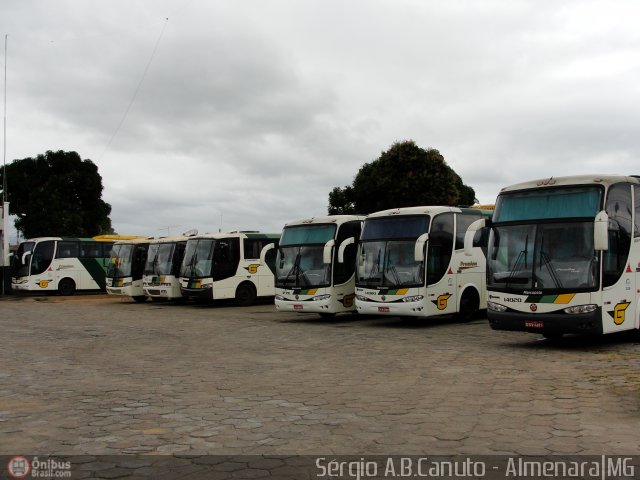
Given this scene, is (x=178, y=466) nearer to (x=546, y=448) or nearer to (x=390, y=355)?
(x=546, y=448)

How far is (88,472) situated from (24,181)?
52.4m

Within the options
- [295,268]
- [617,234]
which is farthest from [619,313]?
[295,268]

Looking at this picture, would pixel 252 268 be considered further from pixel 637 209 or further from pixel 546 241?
pixel 637 209

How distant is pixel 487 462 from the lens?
18.4ft

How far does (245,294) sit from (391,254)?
11329 millimetres

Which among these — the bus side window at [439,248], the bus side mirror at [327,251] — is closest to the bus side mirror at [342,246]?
the bus side mirror at [327,251]

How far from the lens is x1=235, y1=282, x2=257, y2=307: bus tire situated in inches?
1093

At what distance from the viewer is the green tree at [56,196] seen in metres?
51.6

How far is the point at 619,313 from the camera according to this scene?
1283 cm

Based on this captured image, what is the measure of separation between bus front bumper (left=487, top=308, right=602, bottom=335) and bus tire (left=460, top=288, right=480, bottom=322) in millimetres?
5287

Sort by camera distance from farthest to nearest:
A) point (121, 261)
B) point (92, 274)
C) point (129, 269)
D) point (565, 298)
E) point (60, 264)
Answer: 1. point (92, 274)
2. point (60, 264)
3. point (121, 261)
4. point (129, 269)
5. point (565, 298)

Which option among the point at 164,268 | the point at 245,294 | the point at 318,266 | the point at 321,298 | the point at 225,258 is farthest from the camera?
the point at 164,268

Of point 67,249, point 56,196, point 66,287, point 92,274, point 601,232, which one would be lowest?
point 66,287

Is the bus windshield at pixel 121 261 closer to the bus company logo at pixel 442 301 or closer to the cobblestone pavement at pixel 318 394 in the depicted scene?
the cobblestone pavement at pixel 318 394
